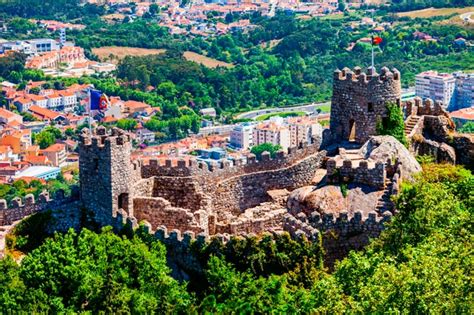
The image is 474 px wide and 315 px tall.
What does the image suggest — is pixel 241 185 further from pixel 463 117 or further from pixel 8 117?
pixel 8 117

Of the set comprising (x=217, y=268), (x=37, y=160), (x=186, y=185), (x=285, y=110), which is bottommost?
(x=37, y=160)

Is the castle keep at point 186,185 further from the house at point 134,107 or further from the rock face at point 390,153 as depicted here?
the house at point 134,107

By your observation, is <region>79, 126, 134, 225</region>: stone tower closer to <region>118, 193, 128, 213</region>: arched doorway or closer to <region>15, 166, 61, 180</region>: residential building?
<region>118, 193, 128, 213</region>: arched doorway

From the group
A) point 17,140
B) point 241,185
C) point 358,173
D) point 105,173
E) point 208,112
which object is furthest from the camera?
point 208,112

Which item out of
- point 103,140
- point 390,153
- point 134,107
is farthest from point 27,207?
point 134,107

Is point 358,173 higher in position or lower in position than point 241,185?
higher

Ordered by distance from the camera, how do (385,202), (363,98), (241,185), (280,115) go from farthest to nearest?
(280,115) < (363,98) < (241,185) < (385,202)

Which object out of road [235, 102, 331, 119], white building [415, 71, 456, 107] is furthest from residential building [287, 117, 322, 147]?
road [235, 102, 331, 119]

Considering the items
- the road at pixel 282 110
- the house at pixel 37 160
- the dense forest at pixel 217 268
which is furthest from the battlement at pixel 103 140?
the road at pixel 282 110
